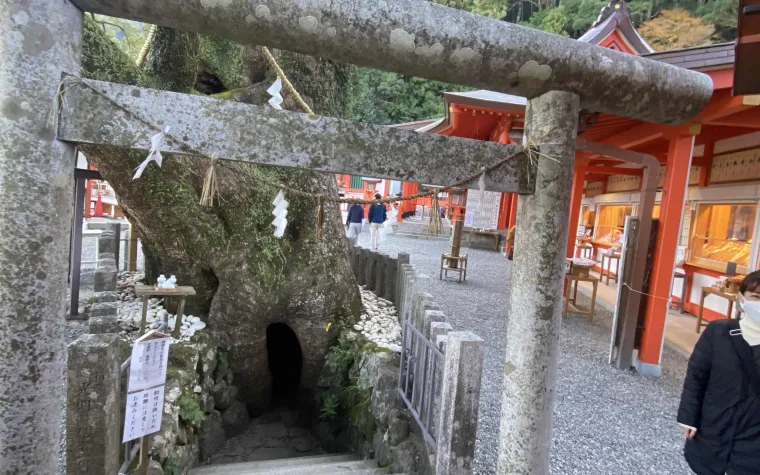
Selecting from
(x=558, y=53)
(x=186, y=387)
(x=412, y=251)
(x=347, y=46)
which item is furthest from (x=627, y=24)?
(x=186, y=387)

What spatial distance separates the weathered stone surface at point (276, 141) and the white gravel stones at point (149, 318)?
298 cm

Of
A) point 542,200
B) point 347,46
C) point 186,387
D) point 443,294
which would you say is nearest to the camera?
point 347,46

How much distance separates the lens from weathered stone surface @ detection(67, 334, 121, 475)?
2.15m

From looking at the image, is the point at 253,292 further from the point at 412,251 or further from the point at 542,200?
the point at 412,251

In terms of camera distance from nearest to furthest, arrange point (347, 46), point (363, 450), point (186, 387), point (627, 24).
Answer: point (347, 46), point (186, 387), point (363, 450), point (627, 24)

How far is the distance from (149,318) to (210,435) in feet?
4.69

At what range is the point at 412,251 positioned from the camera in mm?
12797

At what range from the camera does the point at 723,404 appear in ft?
6.66

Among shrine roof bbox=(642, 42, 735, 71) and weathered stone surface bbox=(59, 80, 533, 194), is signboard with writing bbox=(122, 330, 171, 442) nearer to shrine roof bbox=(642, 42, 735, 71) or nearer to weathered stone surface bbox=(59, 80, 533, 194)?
weathered stone surface bbox=(59, 80, 533, 194)

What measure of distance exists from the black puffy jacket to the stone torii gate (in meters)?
0.84

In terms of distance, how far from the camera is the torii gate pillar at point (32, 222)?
138 cm

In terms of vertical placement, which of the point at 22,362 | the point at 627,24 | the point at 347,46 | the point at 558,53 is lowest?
the point at 22,362

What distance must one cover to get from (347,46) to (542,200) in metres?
1.14

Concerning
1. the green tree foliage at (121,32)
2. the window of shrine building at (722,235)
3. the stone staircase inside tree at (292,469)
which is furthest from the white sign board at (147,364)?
the window of shrine building at (722,235)
